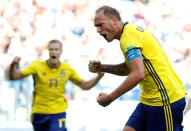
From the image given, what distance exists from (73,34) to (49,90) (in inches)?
128

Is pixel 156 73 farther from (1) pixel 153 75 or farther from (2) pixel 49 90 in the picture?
(2) pixel 49 90

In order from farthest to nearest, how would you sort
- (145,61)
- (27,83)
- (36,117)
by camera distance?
1. (27,83)
2. (36,117)
3. (145,61)

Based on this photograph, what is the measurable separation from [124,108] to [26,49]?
2.61 m

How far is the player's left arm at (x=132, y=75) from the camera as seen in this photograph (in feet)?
8.20

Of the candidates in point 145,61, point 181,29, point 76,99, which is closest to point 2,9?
point 76,99

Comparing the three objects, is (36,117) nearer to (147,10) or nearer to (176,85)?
(176,85)

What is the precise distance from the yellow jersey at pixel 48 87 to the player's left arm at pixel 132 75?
2386 millimetres

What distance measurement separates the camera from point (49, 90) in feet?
16.1

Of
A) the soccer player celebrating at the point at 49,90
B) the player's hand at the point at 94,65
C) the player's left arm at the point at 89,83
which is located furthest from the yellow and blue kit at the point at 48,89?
the player's hand at the point at 94,65

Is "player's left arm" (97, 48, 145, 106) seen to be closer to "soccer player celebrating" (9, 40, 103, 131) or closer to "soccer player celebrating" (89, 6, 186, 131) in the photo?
"soccer player celebrating" (89, 6, 186, 131)

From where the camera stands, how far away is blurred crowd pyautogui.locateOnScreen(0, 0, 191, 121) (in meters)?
7.41

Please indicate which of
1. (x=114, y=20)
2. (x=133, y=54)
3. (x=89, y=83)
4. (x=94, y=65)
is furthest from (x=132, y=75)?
(x=89, y=83)

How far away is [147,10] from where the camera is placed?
838 centimetres

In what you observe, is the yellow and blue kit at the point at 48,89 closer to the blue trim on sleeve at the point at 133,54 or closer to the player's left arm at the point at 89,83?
the player's left arm at the point at 89,83
